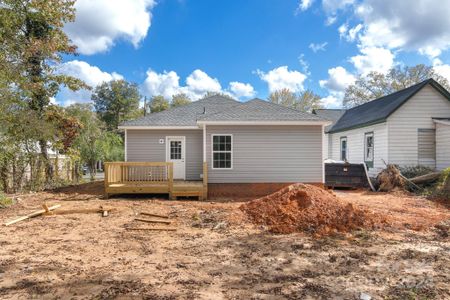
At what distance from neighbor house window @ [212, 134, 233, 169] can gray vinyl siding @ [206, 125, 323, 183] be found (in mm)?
Answer: 151

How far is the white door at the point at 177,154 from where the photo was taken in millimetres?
13305

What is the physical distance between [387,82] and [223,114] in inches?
1286

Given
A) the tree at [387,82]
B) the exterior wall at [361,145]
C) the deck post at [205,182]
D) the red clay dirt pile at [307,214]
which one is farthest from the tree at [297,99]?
the red clay dirt pile at [307,214]

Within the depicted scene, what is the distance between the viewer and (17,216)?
26.3ft

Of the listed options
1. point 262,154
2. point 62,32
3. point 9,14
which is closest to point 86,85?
point 62,32

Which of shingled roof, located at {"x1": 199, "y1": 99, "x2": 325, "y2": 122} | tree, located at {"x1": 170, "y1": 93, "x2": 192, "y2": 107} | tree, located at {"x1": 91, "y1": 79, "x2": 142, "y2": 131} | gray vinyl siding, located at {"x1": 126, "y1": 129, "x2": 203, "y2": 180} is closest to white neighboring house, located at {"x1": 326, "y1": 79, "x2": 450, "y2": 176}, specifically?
shingled roof, located at {"x1": 199, "y1": 99, "x2": 325, "y2": 122}

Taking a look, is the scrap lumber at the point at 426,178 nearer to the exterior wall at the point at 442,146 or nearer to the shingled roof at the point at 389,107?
the exterior wall at the point at 442,146

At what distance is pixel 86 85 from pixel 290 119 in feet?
33.4

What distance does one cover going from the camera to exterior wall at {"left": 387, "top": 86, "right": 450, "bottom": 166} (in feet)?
45.1

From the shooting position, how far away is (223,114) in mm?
11492

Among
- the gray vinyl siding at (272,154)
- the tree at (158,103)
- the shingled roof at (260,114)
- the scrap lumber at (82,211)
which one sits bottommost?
the scrap lumber at (82,211)

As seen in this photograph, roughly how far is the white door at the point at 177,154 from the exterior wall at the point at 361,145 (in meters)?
9.11

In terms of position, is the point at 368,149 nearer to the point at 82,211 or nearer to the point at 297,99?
the point at 82,211

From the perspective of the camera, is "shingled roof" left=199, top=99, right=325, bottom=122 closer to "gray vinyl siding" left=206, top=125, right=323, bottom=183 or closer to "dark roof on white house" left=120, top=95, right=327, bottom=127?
"dark roof on white house" left=120, top=95, right=327, bottom=127
